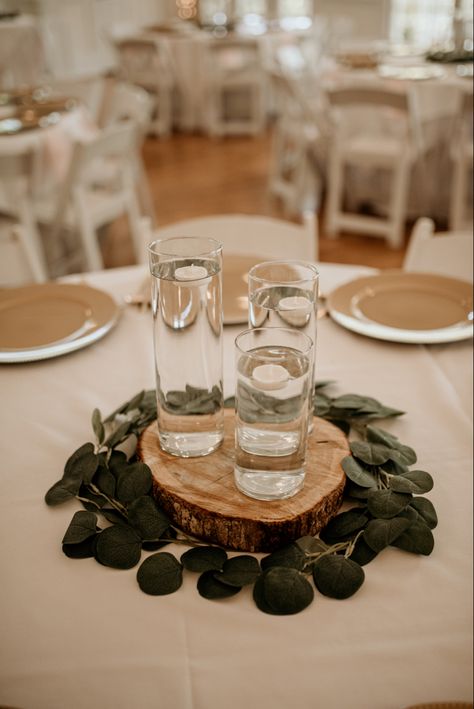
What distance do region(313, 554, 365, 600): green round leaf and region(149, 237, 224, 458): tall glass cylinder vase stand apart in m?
0.22

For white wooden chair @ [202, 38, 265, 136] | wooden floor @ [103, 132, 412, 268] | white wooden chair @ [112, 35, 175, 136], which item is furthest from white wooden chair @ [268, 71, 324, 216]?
white wooden chair @ [112, 35, 175, 136]

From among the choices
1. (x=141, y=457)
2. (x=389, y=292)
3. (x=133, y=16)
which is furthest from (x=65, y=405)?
(x=133, y=16)

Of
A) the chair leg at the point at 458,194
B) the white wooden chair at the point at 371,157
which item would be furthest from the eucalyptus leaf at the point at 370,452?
the chair leg at the point at 458,194

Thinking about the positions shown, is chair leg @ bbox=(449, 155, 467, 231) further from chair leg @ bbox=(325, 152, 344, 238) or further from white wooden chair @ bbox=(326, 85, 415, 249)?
chair leg @ bbox=(325, 152, 344, 238)

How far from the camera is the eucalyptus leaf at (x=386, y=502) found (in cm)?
81

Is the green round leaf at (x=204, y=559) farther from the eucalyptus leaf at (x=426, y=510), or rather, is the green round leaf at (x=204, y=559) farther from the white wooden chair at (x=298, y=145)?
the white wooden chair at (x=298, y=145)

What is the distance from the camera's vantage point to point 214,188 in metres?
5.06

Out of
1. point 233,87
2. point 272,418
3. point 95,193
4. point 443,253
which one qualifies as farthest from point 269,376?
point 233,87

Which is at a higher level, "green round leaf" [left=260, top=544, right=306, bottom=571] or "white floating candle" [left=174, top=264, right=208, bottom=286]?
"white floating candle" [left=174, top=264, right=208, bottom=286]

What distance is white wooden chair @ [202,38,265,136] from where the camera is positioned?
612cm

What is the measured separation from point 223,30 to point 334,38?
1.03m

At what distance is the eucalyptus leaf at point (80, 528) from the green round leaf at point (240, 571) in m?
0.16

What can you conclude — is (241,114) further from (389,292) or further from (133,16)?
(389,292)

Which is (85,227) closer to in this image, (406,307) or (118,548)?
(406,307)
